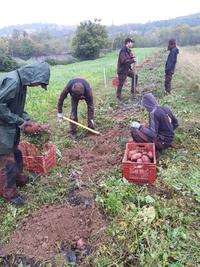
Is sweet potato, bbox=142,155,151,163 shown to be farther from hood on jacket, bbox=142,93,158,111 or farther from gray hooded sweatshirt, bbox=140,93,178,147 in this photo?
hood on jacket, bbox=142,93,158,111

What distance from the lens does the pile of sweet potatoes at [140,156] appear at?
17.3 feet

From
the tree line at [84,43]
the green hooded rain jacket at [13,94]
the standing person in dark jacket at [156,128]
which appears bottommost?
the tree line at [84,43]

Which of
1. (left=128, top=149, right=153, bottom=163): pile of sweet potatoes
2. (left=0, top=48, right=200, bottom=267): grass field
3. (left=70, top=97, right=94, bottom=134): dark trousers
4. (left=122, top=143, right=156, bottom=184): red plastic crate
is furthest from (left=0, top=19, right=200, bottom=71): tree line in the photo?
(left=122, top=143, right=156, bottom=184): red plastic crate

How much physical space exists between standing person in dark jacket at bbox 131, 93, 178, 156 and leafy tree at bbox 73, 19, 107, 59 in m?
37.6

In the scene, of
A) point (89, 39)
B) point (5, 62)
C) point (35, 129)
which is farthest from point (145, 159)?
point (89, 39)

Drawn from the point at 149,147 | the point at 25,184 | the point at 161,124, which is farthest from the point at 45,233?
the point at 161,124

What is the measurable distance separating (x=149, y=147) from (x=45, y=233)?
2327 mm

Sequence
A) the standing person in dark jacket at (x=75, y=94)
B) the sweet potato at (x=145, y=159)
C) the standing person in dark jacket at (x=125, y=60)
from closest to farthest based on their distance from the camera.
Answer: the sweet potato at (x=145, y=159)
the standing person in dark jacket at (x=75, y=94)
the standing person in dark jacket at (x=125, y=60)

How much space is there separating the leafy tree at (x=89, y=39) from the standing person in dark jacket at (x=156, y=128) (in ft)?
123

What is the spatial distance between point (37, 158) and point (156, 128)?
2.00 m

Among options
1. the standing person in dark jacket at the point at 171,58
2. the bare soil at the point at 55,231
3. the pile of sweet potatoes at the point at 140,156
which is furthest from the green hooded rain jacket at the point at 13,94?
the standing person in dark jacket at the point at 171,58

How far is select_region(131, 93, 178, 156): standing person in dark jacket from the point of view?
5.73 meters

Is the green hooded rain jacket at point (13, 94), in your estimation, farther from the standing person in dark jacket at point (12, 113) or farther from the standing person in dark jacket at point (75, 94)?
the standing person in dark jacket at point (75, 94)

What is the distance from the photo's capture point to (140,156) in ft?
17.6
